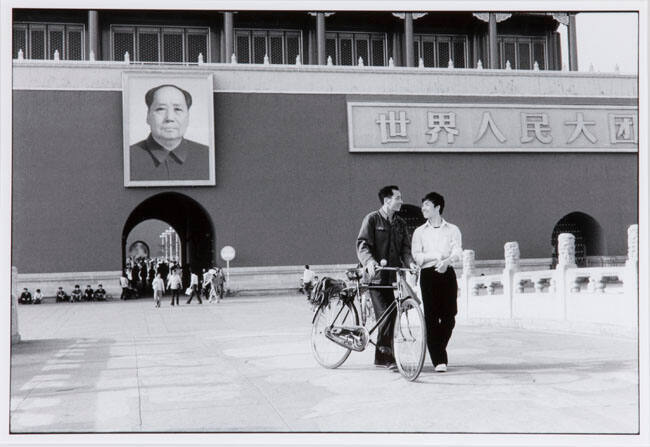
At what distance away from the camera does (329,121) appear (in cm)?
2409

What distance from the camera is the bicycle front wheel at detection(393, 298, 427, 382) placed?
6.07 metres

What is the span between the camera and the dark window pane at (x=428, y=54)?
27.0 meters

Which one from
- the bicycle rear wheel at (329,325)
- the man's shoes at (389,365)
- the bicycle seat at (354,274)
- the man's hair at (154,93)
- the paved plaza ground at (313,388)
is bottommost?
the paved plaza ground at (313,388)

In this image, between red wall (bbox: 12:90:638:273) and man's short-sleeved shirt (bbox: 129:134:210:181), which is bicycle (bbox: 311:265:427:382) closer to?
red wall (bbox: 12:90:638:273)

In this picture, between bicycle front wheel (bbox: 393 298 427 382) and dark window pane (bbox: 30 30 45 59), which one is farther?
dark window pane (bbox: 30 30 45 59)

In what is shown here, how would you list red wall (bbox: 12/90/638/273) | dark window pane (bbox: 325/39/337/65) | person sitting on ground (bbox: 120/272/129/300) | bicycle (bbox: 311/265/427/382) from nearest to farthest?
bicycle (bbox: 311/265/427/382), person sitting on ground (bbox: 120/272/129/300), red wall (bbox: 12/90/638/273), dark window pane (bbox: 325/39/337/65)

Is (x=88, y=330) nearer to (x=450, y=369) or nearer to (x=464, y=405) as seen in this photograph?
(x=450, y=369)

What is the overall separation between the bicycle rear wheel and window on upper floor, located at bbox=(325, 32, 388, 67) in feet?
66.6

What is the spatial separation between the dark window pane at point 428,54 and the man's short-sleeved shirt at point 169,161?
8397 mm

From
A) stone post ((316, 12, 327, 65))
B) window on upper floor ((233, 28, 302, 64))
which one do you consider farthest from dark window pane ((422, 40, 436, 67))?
window on upper floor ((233, 28, 302, 64))

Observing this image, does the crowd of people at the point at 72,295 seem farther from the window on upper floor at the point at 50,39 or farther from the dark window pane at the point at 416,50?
the dark window pane at the point at 416,50

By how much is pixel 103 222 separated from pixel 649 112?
19.4 meters

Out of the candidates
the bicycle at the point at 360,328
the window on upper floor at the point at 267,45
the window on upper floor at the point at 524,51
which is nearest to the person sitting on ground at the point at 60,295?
the window on upper floor at the point at 267,45
